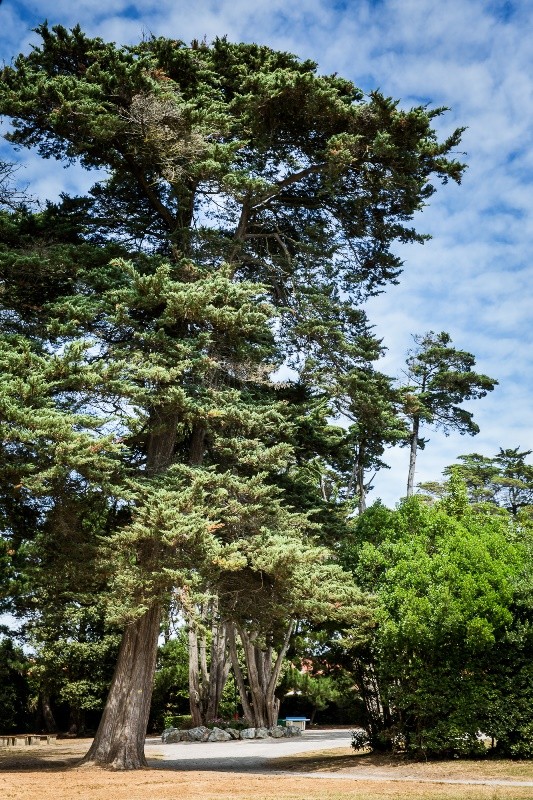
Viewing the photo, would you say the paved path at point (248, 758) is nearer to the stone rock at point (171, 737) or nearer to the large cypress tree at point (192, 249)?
the stone rock at point (171, 737)

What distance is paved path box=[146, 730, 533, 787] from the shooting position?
35.7ft

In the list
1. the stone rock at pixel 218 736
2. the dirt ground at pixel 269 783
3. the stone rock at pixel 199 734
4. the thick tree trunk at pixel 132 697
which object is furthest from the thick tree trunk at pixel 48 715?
the thick tree trunk at pixel 132 697

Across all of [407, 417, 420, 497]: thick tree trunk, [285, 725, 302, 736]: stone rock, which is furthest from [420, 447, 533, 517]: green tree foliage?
[285, 725, 302, 736]: stone rock

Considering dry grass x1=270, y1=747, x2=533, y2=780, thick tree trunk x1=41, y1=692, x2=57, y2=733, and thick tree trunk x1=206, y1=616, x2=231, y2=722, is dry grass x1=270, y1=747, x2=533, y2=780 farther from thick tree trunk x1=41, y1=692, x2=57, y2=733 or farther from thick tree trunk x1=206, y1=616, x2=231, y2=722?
thick tree trunk x1=41, y1=692, x2=57, y2=733

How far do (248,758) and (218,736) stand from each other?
21.8ft

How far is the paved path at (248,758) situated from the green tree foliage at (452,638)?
5.08ft

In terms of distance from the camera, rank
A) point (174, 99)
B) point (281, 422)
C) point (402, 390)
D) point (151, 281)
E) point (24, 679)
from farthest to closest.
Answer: point (24, 679) → point (402, 390) → point (281, 422) → point (174, 99) → point (151, 281)

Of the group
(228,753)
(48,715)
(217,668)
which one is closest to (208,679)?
(217,668)

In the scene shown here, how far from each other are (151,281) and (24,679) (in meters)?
21.0

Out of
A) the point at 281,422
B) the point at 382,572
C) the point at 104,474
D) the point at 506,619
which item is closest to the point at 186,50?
the point at 281,422

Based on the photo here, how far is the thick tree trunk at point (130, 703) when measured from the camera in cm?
1288

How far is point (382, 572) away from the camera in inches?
570

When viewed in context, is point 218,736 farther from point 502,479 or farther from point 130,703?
point 502,479

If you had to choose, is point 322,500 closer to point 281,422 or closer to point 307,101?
point 281,422
